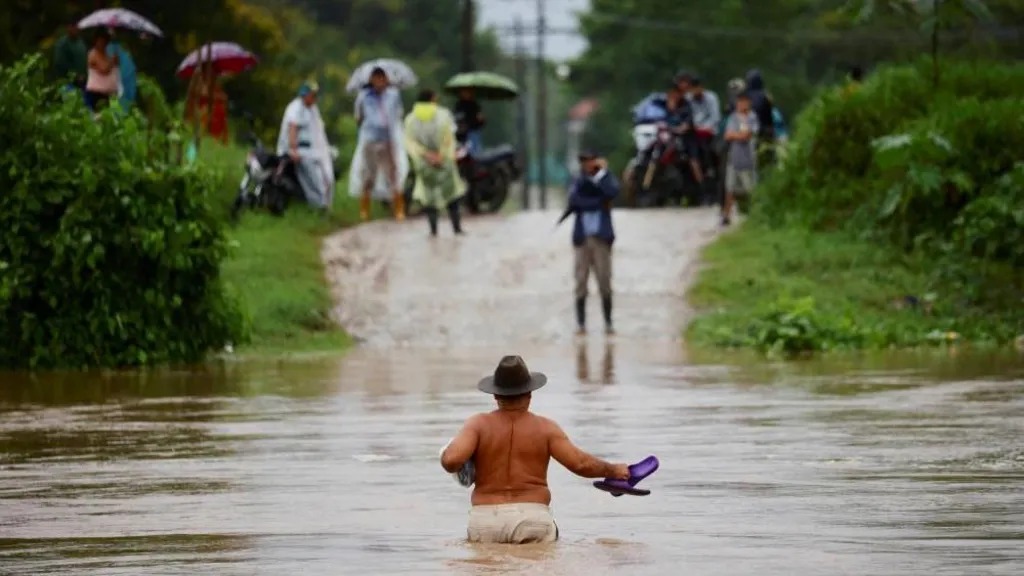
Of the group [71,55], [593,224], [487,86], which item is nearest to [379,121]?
[71,55]

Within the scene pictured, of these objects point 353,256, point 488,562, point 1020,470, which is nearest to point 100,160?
point 353,256

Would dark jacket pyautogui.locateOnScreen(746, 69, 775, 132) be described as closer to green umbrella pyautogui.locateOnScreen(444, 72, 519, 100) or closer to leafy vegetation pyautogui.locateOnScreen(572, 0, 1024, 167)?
green umbrella pyautogui.locateOnScreen(444, 72, 519, 100)

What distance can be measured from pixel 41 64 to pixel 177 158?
145 centimetres

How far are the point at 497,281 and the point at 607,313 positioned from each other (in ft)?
10.0

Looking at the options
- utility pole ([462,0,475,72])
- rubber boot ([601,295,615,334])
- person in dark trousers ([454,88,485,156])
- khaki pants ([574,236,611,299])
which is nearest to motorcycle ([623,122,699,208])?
Answer: person in dark trousers ([454,88,485,156])

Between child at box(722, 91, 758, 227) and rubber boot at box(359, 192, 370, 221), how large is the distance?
4.64 metres

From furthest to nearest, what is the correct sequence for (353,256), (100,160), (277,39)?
(277,39)
(353,256)
(100,160)

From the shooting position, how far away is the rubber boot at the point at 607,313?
24922 mm

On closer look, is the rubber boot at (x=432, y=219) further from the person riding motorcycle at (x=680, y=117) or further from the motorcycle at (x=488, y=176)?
the person riding motorcycle at (x=680, y=117)

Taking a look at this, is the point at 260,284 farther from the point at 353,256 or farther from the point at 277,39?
the point at 277,39

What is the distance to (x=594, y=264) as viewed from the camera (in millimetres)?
24828

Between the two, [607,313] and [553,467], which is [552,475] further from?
[607,313]

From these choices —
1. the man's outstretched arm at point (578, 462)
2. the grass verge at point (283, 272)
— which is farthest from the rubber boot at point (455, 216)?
the man's outstretched arm at point (578, 462)

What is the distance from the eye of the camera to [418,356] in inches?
912
